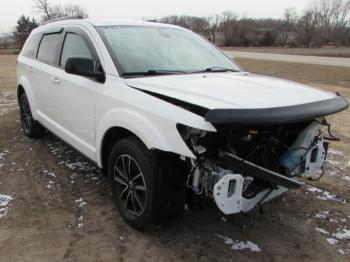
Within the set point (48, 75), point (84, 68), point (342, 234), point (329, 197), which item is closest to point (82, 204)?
point (84, 68)

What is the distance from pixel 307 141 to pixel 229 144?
2.32 ft

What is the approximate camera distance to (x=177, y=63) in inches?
164

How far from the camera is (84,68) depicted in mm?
3793

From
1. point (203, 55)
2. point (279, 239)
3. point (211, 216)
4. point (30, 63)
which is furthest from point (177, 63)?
point (30, 63)

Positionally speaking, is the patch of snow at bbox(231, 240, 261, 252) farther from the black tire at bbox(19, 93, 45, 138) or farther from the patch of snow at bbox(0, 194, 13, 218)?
the black tire at bbox(19, 93, 45, 138)

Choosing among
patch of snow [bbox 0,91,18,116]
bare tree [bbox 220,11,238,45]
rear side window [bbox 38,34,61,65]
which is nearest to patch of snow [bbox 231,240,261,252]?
rear side window [bbox 38,34,61,65]

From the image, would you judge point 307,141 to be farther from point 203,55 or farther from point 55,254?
point 55,254

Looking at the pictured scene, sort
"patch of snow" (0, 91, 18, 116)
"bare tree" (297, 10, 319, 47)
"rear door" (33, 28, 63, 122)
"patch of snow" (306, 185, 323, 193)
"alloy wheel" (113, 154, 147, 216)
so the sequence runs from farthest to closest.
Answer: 1. "bare tree" (297, 10, 319, 47)
2. "patch of snow" (0, 91, 18, 116)
3. "rear door" (33, 28, 63, 122)
4. "patch of snow" (306, 185, 323, 193)
5. "alloy wheel" (113, 154, 147, 216)

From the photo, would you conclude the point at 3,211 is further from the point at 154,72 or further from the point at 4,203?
the point at 154,72

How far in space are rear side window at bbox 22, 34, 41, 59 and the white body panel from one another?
102cm

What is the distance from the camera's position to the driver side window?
4.34 meters

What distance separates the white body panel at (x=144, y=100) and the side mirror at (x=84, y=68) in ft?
0.25

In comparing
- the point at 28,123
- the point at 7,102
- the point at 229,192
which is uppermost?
the point at 229,192

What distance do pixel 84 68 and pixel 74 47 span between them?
0.97 meters
